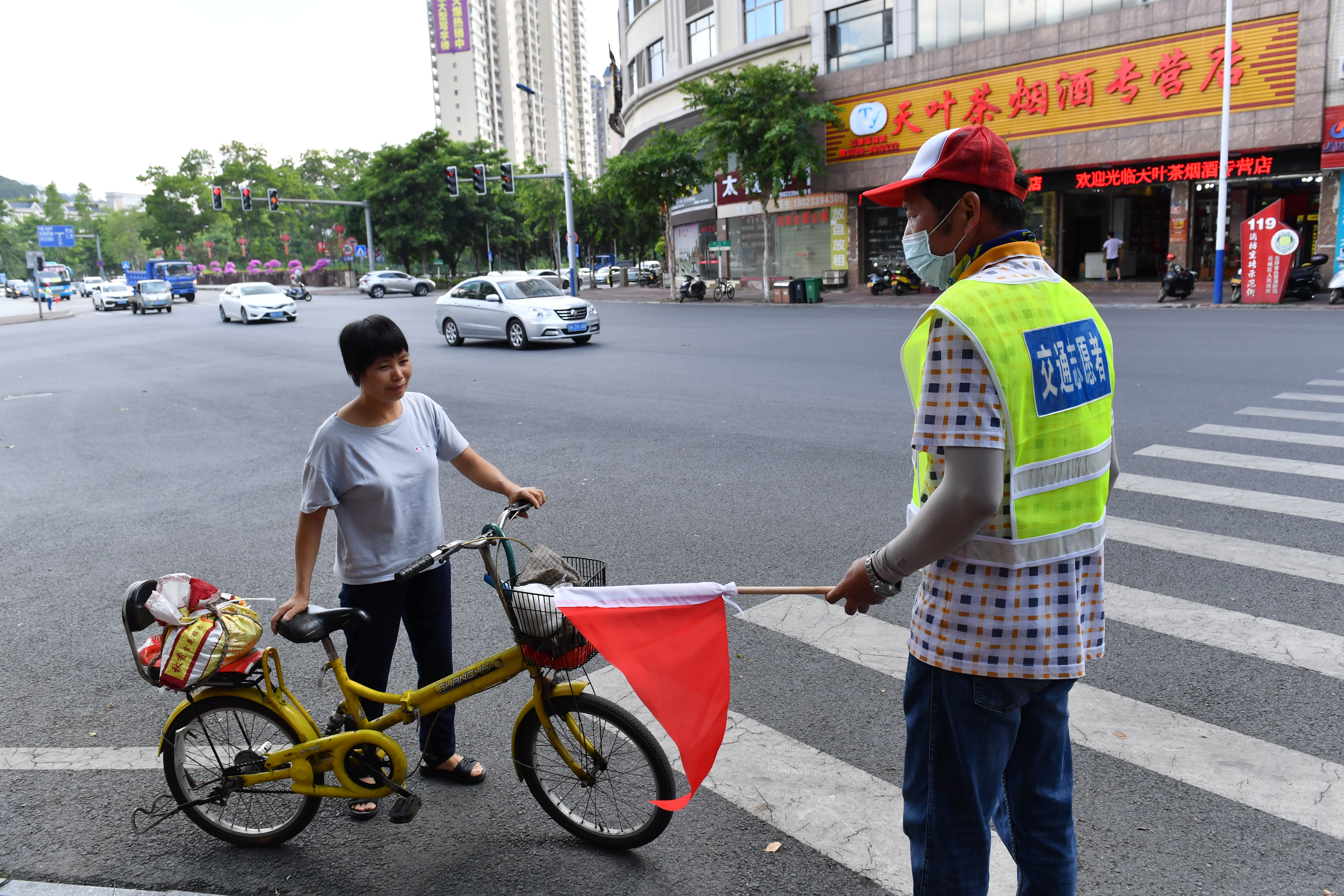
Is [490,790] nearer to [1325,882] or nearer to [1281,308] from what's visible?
[1325,882]

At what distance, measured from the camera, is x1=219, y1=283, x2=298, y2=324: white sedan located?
3169 cm

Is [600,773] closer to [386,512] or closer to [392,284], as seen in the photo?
[386,512]

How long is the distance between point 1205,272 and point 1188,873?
30366 millimetres

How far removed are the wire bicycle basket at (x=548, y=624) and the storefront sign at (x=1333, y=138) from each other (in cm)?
2696

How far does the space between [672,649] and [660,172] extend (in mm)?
33761

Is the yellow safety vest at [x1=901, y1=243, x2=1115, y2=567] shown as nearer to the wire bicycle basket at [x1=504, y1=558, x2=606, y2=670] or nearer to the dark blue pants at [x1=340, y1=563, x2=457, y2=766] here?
the wire bicycle basket at [x1=504, y1=558, x2=606, y2=670]

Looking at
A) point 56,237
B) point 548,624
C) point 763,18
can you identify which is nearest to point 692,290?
point 763,18

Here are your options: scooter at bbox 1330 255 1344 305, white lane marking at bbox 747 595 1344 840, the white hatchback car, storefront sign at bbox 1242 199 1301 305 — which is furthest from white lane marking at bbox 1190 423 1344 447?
scooter at bbox 1330 255 1344 305

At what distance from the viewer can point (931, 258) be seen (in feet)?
6.82

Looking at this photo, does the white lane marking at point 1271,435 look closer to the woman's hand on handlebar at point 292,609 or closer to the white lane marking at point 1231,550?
the white lane marking at point 1231,550

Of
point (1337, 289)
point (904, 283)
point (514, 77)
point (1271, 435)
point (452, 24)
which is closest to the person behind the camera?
point (1271, 435)

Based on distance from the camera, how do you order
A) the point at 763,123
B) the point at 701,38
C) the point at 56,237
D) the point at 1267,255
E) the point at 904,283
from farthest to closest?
the point at 56,237, the point at 701,38, the point at 904,283, the point at 763,123, the point at 1267,255

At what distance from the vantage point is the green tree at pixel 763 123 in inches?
1195

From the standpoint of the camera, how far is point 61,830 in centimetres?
317
